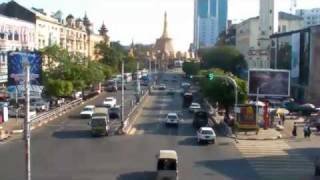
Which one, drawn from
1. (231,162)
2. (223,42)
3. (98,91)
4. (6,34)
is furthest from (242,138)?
(223,42)

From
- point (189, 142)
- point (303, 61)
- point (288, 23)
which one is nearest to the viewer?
point (189, 142)

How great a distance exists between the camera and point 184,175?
1400 inches

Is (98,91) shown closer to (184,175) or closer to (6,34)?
(6,34)

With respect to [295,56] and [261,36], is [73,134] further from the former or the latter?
[261,36]

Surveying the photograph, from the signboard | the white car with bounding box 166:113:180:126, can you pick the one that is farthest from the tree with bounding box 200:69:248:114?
the signboard

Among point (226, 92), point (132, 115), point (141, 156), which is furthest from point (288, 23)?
point (141, 156)

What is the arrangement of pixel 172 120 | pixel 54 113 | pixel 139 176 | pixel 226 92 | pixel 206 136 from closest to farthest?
1. pixel 139 176
2. pixel 206 136
3. pixel 172 120
4. pixel 226 92
5. pixel 54 113

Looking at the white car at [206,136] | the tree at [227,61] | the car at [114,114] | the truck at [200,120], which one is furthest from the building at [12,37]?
the tree at [227,61]

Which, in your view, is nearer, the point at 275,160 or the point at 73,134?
the point at 275,160

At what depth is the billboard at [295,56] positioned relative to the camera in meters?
97.3

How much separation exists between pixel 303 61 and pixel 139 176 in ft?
210

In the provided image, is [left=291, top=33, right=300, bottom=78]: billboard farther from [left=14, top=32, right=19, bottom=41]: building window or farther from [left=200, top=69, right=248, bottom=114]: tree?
[left=14, top=32, right=19, bottom=41]: building window

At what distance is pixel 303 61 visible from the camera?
3728 inches

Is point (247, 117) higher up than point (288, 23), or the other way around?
point (288, 23)
